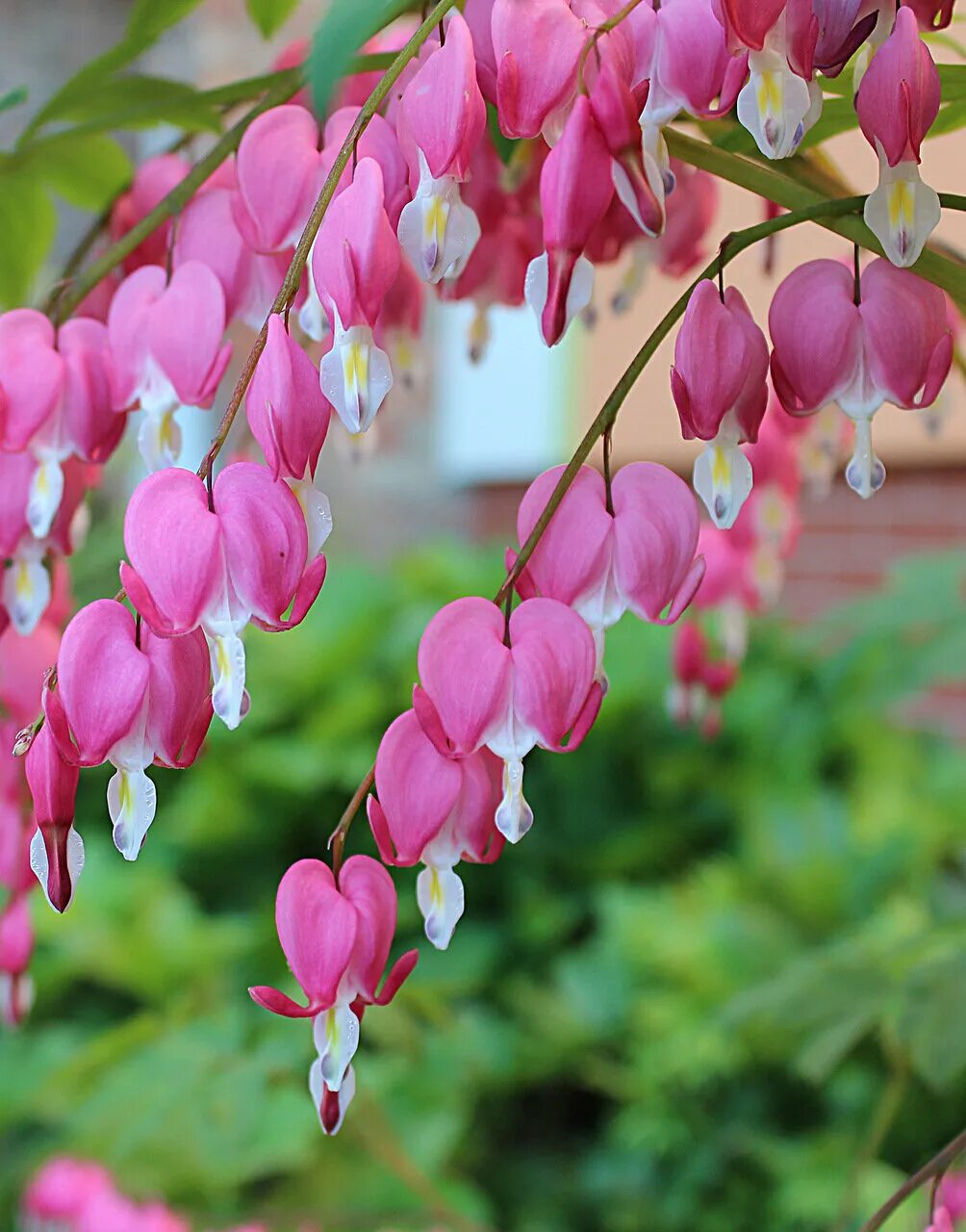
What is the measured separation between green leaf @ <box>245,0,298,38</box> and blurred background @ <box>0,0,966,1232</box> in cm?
60

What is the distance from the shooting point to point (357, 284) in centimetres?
28

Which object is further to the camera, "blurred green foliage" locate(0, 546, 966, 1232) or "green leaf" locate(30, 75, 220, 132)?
"blurred green foliage" locate(0, 546, 966, 1232)

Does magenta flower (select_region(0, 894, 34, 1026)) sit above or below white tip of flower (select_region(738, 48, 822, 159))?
below

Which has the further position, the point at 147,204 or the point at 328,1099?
the point at 147,204

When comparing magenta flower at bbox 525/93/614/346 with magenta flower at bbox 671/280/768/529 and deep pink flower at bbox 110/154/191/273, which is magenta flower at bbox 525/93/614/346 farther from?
deep pink flower at bbox 110/154/191/273

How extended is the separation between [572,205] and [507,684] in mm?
95

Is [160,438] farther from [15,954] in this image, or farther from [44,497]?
[15,954]

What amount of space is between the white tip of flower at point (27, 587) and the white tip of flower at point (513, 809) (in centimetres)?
18

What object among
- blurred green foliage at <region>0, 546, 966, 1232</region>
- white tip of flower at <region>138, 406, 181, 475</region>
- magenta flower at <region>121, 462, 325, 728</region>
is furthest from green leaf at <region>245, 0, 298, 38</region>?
blurred green foliage at <region>0, 546, 966, 1232</region>

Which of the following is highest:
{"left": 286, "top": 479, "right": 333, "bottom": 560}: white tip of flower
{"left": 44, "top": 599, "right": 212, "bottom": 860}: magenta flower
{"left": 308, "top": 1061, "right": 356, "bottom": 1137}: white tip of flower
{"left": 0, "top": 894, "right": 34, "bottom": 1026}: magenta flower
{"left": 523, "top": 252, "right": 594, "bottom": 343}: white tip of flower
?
{"left": 523, "top": 252, "right": 594, "bottom": 343}: white tip of flower

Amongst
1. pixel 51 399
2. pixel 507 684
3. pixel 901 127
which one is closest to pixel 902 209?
pixel 901 127

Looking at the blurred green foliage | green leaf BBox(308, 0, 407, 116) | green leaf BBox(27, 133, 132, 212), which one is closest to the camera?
green leaf BBox(308, 0, 407, 116)

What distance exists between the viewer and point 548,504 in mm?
303

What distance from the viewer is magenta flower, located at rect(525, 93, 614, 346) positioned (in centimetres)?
26
